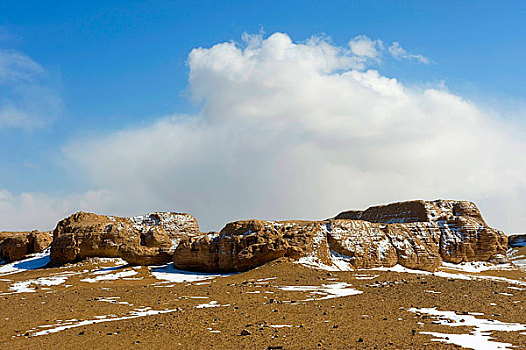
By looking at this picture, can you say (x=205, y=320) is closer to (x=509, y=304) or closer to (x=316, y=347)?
(x=316, y=347)

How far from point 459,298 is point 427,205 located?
2356 centimetres

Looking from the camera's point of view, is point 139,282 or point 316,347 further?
point 139,282

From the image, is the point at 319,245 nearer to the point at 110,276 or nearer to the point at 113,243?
the point at 110,276

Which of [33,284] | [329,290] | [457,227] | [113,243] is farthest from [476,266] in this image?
[33,284]

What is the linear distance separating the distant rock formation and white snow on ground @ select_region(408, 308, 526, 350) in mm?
46422

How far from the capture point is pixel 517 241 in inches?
2083

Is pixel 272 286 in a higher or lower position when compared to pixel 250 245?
lower

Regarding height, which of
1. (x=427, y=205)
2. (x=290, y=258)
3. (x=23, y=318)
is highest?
(x=427, y=205)

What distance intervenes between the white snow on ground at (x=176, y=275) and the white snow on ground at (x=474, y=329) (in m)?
14.9

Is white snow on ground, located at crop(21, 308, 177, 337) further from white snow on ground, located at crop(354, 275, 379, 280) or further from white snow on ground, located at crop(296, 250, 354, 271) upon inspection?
white snow on ground, located at crop(296, 250, 354, 271)

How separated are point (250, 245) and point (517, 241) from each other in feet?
138

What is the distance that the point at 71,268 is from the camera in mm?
32031

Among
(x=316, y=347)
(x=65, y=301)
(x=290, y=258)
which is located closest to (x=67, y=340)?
(x=316, y=347)

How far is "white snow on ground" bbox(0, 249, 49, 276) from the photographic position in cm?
3688
